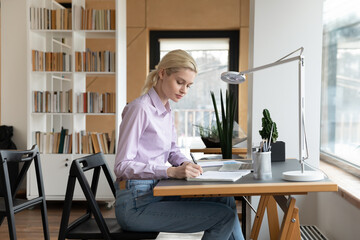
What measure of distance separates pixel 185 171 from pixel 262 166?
0.33 meters

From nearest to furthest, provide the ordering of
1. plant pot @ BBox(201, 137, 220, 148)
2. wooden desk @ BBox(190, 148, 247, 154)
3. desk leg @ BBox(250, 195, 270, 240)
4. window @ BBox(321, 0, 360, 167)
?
1. desk leg @ BBox(250, 195, 270, 240)
2. window @ BBox(321, 0, 360, 167)
3. wooden desk @ BBox(190, 148, 247, 154)
4. plant pot @ BBox(201, 137, 220, 148)

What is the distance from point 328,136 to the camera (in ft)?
14.0

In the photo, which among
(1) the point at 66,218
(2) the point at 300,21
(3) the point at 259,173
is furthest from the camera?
(2) the point at 300,21

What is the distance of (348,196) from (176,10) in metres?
5.04

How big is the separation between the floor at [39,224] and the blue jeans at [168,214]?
5.95ft

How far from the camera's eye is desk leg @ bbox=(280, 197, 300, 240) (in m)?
1.92

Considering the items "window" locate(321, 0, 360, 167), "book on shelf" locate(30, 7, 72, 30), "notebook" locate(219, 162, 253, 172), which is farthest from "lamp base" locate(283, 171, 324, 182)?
"book on shelf" locate(30, 7, 72, 30)

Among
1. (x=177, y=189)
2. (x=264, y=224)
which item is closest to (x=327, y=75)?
(x=264, y=224)

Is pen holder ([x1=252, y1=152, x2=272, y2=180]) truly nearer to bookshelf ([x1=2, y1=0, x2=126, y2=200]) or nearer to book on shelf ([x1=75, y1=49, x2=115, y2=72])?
bookshelf ([x1=2, y1=0, x2=126, y2=200])

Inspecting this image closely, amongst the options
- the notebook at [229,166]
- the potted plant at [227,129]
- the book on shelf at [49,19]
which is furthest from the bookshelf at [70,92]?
the notebook at [229,166]

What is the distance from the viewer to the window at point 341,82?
3.39 metres

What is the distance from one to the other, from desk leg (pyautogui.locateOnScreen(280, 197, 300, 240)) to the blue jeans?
218 mm

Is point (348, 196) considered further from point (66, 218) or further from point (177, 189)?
point (66, 218)

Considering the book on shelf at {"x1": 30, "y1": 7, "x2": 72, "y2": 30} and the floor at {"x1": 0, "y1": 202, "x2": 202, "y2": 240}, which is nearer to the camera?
the floor at {"x1": 0, "y1": 202, "x2": 202, "y2": 240}
